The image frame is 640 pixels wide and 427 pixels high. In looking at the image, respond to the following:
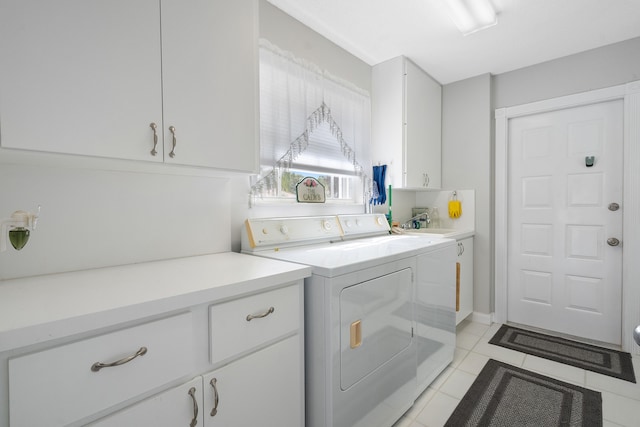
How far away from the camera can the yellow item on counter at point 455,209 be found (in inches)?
123

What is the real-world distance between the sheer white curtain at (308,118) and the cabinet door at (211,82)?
0.46m

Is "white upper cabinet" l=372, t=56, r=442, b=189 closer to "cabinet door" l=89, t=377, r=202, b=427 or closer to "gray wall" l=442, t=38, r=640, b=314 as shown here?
"gray wall" l=442, t=38, r=640, b=314

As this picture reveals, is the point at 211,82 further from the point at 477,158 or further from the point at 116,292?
Answer: the point at 477,158

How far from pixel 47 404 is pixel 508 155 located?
356 cm

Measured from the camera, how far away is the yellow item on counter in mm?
3121

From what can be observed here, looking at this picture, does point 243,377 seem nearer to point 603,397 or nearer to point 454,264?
point 454,264

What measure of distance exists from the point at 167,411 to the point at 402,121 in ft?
8.36

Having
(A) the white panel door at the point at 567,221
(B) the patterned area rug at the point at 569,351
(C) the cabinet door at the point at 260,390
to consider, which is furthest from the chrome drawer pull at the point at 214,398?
(A) the white panel door at the point at 567,221

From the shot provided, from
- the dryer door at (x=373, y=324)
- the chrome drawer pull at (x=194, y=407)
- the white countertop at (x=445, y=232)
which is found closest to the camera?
the chrome drawer pull at (x=194, y=407)

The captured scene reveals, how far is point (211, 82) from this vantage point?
1.26 metres

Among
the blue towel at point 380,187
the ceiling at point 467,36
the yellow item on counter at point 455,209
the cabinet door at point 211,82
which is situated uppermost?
the ceiling at point 467,36

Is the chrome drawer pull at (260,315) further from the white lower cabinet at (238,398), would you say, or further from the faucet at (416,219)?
the faucet at (416,219)

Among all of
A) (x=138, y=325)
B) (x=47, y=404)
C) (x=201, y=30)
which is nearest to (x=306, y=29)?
(x=201, y=30)

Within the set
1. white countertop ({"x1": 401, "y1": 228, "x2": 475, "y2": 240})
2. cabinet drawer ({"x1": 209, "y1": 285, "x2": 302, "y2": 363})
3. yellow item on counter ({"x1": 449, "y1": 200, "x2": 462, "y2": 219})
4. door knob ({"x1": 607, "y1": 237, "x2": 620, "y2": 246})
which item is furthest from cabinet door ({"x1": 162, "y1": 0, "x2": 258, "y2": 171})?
door knob ({"x1": 607, "y1": 237, "x2": 620, "y2": 246})
